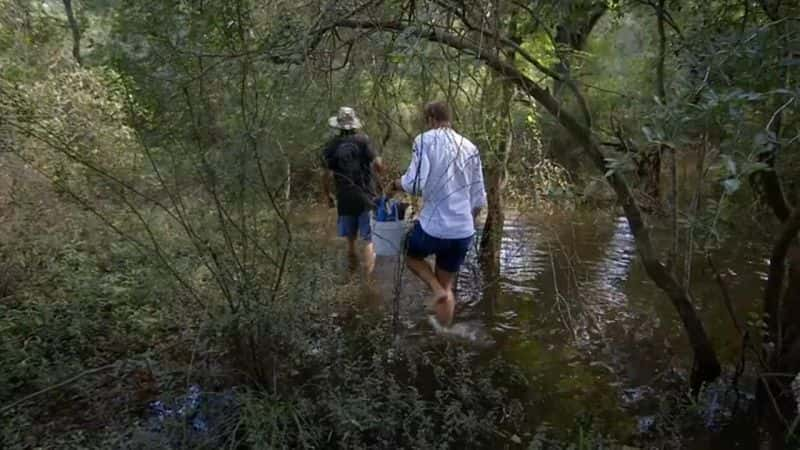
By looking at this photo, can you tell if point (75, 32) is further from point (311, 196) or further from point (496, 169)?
point (496, 169)

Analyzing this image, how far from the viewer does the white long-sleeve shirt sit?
3.91 metres

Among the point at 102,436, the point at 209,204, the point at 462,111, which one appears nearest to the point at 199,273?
the point at 209,204

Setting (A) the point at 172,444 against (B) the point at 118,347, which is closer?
(A) the point at 172,444

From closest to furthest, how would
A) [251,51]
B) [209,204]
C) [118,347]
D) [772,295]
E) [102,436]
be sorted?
[251,51], [102,436], [209,204], [772,295], [118,347]

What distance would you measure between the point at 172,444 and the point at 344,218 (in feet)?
9.84

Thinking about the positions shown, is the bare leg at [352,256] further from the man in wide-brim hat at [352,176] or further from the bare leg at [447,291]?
the bare leg at [447,291]

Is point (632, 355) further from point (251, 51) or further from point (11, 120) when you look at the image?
point (11, 120)

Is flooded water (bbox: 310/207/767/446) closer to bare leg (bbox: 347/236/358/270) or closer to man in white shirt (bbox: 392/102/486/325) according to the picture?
bare leg (bbox: 347/236/358/270)

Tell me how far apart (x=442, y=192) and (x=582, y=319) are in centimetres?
220

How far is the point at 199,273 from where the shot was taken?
380 cm

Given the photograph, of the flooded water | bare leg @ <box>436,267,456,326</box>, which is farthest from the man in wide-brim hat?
bare leg @ <box>436,267,456,326</box>

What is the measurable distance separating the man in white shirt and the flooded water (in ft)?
1.44

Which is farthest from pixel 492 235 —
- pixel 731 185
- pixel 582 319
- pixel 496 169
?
pixel 731 185

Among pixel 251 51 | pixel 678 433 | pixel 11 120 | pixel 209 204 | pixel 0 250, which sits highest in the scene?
pixel 251 51
